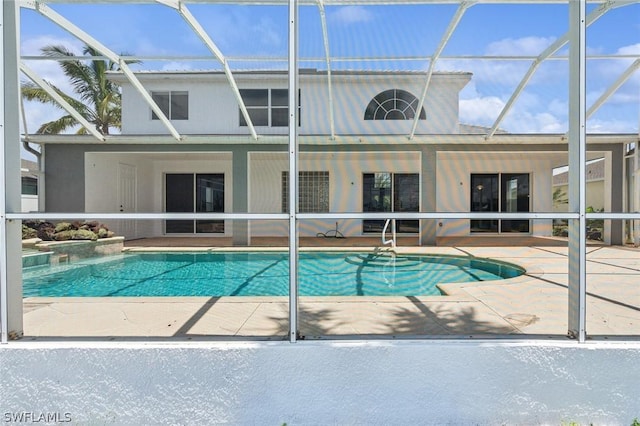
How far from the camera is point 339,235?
41.8 feet

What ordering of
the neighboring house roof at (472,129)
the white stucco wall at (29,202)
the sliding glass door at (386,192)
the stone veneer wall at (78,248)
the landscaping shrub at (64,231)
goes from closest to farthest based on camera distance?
the stone veneer wall at (78,248)
the landscaping shrub at (64,231)
the neighboring house roof at (472,129)
the white stucco wall at (29,202)
the sliding glass door at (386,192)

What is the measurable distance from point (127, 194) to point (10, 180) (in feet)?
33.4

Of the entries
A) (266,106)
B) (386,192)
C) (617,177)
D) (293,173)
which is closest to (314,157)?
(266,106)

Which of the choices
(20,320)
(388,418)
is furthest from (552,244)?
(20,320)

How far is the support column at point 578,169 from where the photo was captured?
2.41 metres

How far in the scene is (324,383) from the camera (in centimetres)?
241

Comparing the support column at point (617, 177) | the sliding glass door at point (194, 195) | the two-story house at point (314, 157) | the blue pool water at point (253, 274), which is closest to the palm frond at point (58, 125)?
the two-story house at point (314, 157)

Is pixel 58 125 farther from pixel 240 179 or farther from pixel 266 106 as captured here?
pixel 240 179

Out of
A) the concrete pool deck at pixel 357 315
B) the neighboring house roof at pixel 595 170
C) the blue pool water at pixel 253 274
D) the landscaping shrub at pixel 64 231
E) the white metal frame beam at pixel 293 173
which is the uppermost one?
the neighboring house roof at pixel 595 170

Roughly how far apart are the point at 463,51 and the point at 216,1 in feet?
16.3

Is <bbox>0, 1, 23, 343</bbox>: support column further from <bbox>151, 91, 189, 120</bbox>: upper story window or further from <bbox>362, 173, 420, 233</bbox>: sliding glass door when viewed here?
<bbox>362, 173, 420, 233</bbox>: sliding glass door

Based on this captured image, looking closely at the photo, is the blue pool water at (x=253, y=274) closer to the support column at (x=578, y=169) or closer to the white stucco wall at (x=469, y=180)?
the support column at (x=578, y=169)

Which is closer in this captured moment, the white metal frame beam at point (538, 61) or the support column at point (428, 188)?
the white metal frame beam at point (538, 61)

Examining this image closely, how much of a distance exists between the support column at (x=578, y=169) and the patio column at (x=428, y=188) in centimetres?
762
